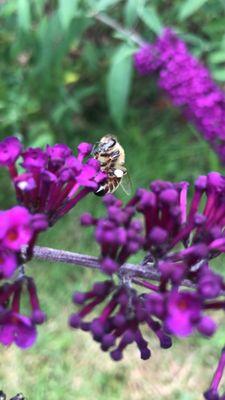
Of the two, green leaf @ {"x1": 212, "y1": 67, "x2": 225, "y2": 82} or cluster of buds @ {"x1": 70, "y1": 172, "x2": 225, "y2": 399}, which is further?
green leaf @ {"x1": 212, "y1": 67, "x2": 225, "y2": 82}

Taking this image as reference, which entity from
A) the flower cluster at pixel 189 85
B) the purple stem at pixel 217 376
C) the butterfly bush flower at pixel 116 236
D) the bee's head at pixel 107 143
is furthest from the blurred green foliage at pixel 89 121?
the butterfly bush flower at pixel 116 236

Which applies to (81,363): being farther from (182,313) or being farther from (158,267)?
(182,313)

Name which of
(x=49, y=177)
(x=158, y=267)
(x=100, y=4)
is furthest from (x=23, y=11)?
(x=158, y=267)

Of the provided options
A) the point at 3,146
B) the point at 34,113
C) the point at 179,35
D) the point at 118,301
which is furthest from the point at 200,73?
the point at 118,301

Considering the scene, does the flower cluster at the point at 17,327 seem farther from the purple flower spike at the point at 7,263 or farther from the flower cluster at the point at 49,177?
the flower cluster at the point at 49,177

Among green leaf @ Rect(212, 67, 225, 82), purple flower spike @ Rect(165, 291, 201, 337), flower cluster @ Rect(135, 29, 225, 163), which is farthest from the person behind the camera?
green leaf @ Rect(212, 67, 225, 82)

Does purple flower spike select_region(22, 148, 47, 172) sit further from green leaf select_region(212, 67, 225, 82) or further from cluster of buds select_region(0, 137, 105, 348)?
green leaf select_region(212, 67, 225, 82)

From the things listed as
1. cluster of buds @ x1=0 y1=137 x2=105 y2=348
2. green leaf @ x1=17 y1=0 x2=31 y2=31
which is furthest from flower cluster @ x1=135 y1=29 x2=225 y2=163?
cluster of buds @ x1=0 y1=137 x2=105 y2=348
